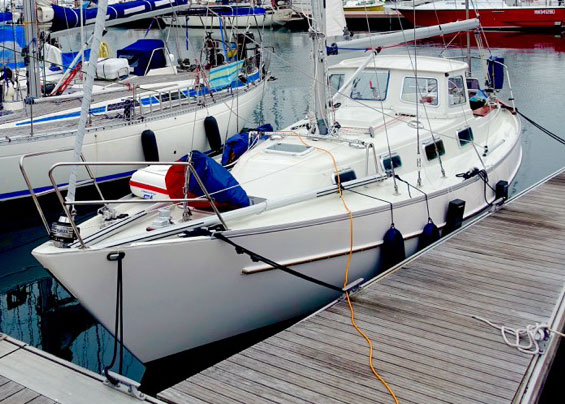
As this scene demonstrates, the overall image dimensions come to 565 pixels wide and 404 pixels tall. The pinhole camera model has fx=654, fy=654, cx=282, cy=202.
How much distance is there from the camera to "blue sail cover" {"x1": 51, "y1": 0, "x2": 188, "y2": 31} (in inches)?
691

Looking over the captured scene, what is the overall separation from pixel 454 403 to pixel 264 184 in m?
4.40

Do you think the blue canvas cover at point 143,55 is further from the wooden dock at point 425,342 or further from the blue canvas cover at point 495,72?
the wooden dock at point 425,342

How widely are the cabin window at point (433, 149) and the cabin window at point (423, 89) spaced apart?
1161mm

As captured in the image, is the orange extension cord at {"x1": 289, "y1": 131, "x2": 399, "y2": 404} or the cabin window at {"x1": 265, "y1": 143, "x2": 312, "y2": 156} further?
the cabin window at {"x1": 265, "y1": 143, "x2": 312, "y2": 156}

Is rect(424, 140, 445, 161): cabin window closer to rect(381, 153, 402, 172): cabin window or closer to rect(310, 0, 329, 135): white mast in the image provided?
rect(381, 153, 402, 172): cabin window

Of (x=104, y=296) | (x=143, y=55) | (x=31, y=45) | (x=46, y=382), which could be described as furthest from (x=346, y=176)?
(x=143, y=55)

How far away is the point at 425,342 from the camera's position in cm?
776

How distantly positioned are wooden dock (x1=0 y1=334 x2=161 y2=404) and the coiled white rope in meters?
4.13

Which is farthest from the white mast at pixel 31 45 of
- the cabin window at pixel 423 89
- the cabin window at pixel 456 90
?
the cabin window at pixel 456 90

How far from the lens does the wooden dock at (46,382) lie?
7.09 metres

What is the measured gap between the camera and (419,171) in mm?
10656

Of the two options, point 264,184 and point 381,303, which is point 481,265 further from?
point 264,184

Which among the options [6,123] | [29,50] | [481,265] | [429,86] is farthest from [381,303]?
[29,50]

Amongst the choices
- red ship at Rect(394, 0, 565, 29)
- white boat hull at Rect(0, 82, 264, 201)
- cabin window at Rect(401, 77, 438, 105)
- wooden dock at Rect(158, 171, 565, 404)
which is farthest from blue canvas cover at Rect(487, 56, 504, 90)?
red ship at Rect(394, 0, 565, 29)
